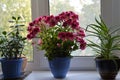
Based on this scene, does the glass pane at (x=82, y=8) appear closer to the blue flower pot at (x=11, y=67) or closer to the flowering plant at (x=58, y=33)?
the flowering plant at (x=58, y=33)

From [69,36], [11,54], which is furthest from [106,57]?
[11,54]

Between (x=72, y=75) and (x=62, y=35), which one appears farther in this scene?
(x=72, y=75)

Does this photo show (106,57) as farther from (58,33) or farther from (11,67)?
(11,67)

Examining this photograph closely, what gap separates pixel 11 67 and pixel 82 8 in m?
0.71

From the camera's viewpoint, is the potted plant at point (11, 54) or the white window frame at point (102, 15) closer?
the potted plant at point (11, 54)

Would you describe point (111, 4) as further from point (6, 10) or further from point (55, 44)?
point (6, 10)

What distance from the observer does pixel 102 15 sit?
6.32ft

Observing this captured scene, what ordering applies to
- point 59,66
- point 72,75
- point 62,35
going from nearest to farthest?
point 62,35, point 59,66, point 72,75

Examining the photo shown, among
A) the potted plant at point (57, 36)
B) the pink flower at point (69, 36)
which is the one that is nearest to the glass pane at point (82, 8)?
the potted plant at point (57, 36)

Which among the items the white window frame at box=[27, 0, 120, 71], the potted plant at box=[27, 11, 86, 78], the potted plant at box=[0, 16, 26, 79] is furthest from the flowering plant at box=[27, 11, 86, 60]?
the white window frame at box=[27, 0, 120, 71]

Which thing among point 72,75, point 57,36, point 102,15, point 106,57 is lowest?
point 72,75

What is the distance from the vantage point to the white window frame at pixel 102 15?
6.29ft

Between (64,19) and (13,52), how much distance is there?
0.42 meters

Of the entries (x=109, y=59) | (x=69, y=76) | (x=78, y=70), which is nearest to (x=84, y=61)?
(x=78, y=70)
